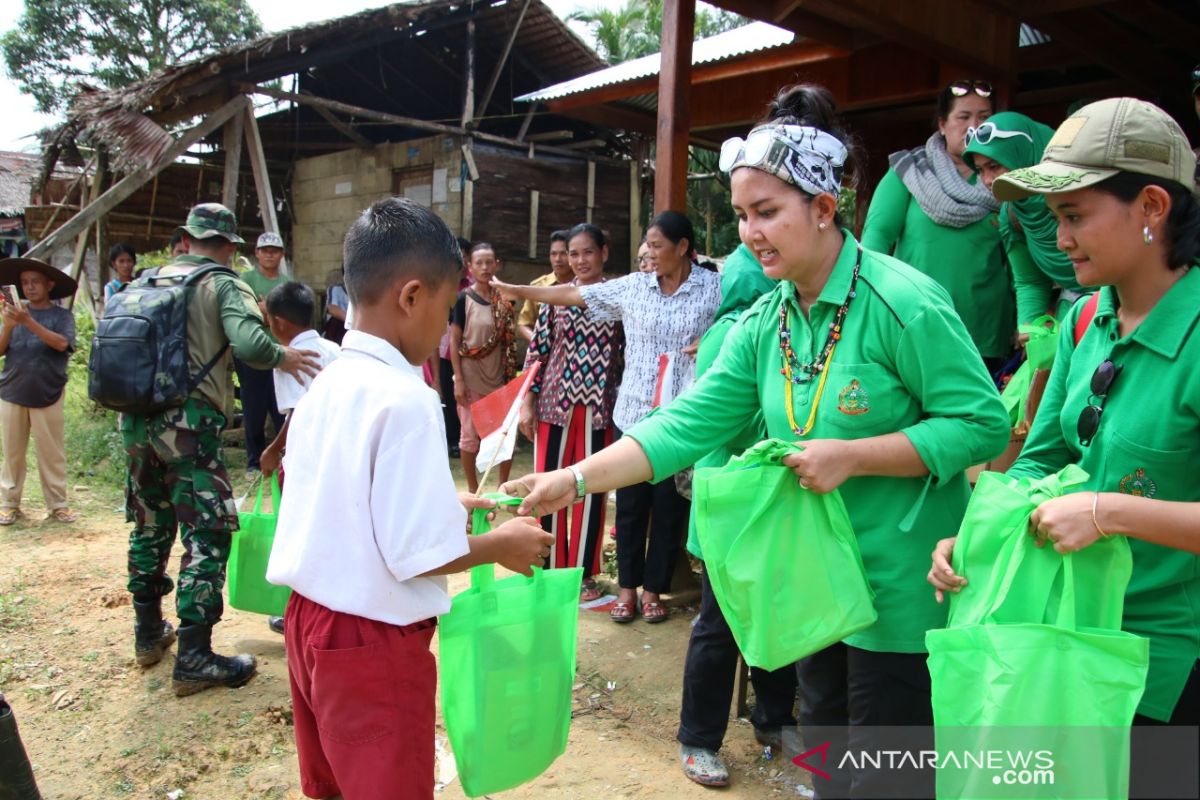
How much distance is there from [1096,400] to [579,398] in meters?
3.23

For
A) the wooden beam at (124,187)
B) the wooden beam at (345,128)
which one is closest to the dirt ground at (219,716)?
the wooden beam at (124,187)

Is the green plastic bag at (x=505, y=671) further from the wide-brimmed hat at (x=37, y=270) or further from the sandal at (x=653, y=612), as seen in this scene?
the wide-brimmed hat at (x=37, y=270)

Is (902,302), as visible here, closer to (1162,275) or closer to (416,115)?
(1162,275)

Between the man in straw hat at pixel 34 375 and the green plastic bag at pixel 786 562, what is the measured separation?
5.82 meters

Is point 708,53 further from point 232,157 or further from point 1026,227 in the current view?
point 232,157

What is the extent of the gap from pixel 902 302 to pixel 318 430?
130cm

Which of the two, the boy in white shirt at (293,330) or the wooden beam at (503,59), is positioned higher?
the wooden beam at (503,59)

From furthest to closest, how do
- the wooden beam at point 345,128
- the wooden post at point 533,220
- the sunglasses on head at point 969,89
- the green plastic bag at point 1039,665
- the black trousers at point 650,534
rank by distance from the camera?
the wooden post at point 533,220
the wooden beam at point 345,128
the black trousers at point 650,534
the sunglasses on head at point 969,89
the green plastic bag at point 1039,665

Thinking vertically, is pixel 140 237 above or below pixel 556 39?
below

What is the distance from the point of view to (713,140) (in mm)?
8055

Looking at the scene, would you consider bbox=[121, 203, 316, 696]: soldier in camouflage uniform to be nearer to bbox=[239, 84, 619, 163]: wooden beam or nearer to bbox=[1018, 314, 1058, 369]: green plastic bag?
bbox=[1018, 314, 1058, 369]: green plastic bag

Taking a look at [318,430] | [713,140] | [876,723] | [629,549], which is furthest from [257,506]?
[713,140]

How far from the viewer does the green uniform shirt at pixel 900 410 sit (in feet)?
6.16

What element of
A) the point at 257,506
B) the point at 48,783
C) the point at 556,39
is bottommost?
the point at 48,783
